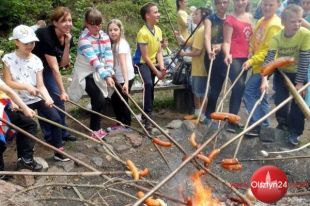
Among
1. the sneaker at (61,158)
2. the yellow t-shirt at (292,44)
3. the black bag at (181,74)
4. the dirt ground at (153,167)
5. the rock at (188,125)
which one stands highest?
the yellow t-shirt at (292,44)

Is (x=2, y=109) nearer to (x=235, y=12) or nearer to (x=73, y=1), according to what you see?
(x=235, y=12)

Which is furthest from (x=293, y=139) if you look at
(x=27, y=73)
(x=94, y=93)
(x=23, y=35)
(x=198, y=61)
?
(x=23, y=35)

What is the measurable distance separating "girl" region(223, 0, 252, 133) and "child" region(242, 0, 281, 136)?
105mm

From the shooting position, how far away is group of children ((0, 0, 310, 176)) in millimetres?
4965

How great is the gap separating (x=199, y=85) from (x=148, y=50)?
3.18 feet

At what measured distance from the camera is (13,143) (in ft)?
19.7

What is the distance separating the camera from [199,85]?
22.2ft

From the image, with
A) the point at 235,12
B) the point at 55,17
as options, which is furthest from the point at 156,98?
the point at 55,17

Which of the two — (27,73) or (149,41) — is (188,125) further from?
(27,73)

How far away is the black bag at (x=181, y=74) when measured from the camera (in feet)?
24.6

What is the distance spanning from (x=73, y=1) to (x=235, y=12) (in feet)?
25.0

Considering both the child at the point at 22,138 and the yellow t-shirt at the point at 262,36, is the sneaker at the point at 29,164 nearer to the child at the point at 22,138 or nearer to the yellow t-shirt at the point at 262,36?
the child at the point at 22,138

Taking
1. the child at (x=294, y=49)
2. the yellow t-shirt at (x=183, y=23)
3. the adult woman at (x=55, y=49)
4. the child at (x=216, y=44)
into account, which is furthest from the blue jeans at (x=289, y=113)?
the adult woman at (x=55, y=49)

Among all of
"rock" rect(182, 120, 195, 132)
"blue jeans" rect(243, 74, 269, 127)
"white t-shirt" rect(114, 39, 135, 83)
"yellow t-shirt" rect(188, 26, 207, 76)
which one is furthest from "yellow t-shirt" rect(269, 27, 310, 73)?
"white t-shirt" rect(114, 39, 135, 83)
